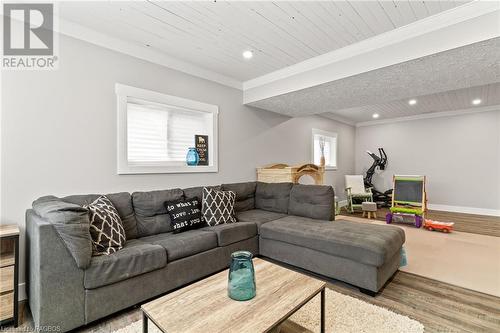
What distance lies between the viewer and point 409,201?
511 centimetres

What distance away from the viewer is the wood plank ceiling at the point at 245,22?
7.13ft

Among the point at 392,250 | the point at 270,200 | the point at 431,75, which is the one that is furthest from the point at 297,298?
the point at 431,75

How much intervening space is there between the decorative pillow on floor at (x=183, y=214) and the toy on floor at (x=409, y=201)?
416 cm

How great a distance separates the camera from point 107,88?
2.68 meters

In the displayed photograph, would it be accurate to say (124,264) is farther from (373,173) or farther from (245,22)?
(373,173)

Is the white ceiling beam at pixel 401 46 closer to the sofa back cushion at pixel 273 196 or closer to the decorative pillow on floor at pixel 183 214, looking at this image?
the sofa back cushion at pixel 273 196

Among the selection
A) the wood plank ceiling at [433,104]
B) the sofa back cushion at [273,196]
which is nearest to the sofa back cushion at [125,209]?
the sofa back cushion at [273,196]

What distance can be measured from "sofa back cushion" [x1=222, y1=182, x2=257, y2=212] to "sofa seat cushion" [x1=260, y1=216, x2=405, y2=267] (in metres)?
0.77

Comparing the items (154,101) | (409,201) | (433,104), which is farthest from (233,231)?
(433,104)

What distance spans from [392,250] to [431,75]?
214 cm

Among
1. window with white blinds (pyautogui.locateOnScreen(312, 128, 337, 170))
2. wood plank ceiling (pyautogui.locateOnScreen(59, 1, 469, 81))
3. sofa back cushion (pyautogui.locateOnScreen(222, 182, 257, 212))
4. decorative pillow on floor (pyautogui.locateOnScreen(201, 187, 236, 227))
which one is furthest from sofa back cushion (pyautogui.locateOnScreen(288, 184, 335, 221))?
window with white blinds (pyautogui.locateOnScreen(312, 128, 337, 170))

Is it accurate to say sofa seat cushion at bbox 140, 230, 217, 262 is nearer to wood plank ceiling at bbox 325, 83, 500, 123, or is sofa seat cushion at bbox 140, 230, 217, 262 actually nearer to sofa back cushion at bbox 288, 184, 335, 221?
sofa back cushion at bbox 288, 184, 335, 221

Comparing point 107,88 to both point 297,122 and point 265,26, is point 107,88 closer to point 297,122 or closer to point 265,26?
point 265,26

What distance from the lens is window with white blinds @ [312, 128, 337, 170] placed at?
6.18m
